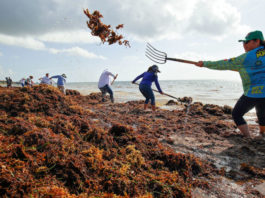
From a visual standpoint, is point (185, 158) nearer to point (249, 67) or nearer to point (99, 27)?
point (249, 67)

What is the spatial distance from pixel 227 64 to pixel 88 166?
3554 millimetres

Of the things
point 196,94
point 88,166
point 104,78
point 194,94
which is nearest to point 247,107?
point 88,166

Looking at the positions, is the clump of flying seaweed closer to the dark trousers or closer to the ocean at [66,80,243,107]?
the dark trousers

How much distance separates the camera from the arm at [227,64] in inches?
147

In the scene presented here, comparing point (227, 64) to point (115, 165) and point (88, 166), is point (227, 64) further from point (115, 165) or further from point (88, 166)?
point (88, 166)

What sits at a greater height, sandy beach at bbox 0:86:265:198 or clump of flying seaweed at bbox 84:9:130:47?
clump of flying seaweed at bbox 84:9:130:47

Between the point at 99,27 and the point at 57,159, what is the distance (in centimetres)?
555

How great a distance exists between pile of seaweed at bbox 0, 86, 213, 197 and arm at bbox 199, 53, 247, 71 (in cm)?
217

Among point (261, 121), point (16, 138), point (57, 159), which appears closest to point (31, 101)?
point (16, 138)

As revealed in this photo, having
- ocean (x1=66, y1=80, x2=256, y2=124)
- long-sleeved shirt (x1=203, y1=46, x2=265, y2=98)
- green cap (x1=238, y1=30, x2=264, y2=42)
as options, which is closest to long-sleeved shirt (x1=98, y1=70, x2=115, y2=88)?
ocean (x1=66, y1=80, x2=256, y2=124)

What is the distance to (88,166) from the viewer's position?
2350mm

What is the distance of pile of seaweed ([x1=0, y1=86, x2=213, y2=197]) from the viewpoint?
1920 mm

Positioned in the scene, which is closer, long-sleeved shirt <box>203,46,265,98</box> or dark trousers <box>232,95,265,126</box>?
long-sleeved shirt <box>203,46,265,98</box>

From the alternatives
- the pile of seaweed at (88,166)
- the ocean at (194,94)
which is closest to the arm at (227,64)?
the pile of seaweed at (88,166)
